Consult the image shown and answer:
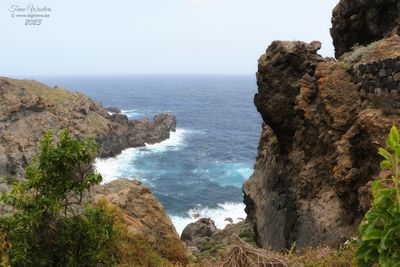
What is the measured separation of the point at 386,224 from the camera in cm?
594

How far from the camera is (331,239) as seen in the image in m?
16.4

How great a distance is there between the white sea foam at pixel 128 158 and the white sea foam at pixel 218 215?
14.7 metres

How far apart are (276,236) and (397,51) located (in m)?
10.6

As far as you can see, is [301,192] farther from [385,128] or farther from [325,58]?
[325,58]

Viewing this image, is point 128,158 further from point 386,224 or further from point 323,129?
point 386,224

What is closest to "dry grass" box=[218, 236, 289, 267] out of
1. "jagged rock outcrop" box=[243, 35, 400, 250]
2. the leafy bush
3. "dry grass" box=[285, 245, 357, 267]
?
"dry grass" box=[285, 245, 357, 267]

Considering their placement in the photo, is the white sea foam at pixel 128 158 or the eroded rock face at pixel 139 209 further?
the white sea foam at pixel 128 158

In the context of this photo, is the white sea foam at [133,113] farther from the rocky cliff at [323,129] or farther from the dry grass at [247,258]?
the dry grass at [247,258]

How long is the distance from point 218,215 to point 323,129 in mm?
34321

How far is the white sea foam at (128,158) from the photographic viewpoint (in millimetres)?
65375

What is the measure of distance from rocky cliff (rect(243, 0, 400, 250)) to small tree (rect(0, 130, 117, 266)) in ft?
29.0

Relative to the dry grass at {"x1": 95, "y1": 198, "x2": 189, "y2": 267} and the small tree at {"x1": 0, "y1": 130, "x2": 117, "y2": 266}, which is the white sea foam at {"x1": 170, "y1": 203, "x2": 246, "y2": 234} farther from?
the small tree at {"x1": 0, "y1": 130, "x2": 117, "y2": 266}

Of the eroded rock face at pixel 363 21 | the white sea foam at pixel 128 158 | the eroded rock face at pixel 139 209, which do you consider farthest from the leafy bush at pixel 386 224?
the white sea foam at pixel 128 158

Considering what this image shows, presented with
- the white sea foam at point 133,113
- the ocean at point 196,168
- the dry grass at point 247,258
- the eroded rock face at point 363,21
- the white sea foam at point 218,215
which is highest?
the eroded rock face at point 363,21
